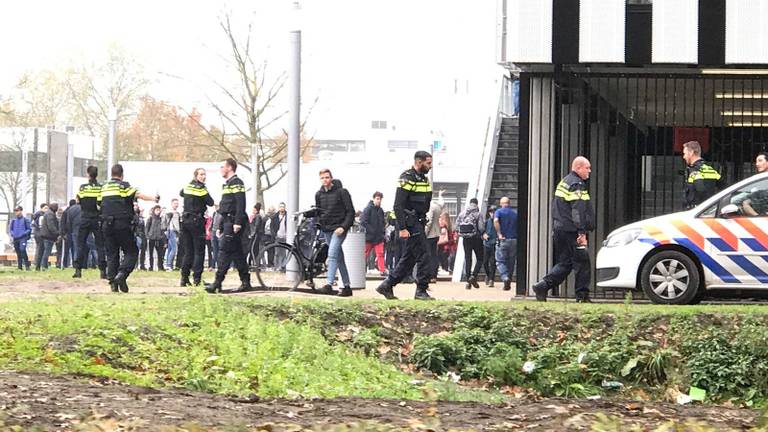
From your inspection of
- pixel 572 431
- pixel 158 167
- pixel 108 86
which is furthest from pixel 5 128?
pixel 572 431

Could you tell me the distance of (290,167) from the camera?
77.3ft

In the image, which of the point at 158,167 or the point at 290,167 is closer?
the point at 290,167

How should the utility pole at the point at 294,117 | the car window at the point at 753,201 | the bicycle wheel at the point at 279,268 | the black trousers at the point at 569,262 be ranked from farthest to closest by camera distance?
1. the utility pole at the point at 294,117
2. the bicycle wheel at the point at 279,268
3. the black trousers at the point at 569,262
4. the car window at the point at 753,201

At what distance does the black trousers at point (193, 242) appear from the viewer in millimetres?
20188

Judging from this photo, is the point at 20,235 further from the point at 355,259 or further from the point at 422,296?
the point at 422,296

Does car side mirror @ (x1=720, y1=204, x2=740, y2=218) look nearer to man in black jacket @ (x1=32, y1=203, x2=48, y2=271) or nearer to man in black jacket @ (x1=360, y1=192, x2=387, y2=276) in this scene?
man in black jacket @ (x1=360, y1=192, x2=387, y2=276)

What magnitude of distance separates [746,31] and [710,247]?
10.7ft

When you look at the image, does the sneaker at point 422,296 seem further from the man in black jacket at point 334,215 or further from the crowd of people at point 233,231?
the man in black jacket at point 334,215

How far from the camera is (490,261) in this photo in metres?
26.4

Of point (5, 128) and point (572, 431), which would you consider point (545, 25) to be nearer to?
point (572, 431)

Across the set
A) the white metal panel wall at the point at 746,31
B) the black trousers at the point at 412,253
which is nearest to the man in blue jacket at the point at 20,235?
→ the black trousers at the point at 412,253

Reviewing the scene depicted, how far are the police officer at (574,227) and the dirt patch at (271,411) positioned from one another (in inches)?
295

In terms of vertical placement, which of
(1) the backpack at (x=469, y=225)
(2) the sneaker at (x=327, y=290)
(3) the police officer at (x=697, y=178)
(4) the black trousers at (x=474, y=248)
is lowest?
(2) the sneaker at (x=327, y=290)

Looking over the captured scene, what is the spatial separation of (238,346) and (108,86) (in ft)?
218
